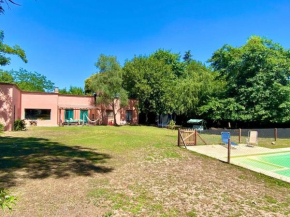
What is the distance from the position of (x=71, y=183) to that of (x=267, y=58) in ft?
65.2

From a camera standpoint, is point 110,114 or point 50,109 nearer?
point 50,109

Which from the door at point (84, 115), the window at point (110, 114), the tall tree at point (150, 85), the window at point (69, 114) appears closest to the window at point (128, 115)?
the tall tree at point (150, 85)

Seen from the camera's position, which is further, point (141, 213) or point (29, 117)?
point (29, 117)

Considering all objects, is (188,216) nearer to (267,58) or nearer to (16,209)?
(16,209)

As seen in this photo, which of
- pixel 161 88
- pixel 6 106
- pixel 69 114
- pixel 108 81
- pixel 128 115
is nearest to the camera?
pixel 6 106

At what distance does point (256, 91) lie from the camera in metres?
17.6

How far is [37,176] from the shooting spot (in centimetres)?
519

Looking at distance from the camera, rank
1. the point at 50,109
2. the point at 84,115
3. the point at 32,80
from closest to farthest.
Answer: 1. the point at 50,109
2. the point at 84,115
3. the point at 32,80

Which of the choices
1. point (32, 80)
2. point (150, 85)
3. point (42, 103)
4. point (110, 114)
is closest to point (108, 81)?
point (110, 114)

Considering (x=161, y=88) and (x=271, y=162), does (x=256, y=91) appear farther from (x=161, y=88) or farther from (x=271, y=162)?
(x=271, y=162)

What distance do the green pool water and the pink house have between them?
1807 centimetres

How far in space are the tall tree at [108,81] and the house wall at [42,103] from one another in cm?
495

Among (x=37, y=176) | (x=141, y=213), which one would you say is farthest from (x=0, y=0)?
(x=37, y=176)

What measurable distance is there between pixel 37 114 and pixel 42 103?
1.36m
